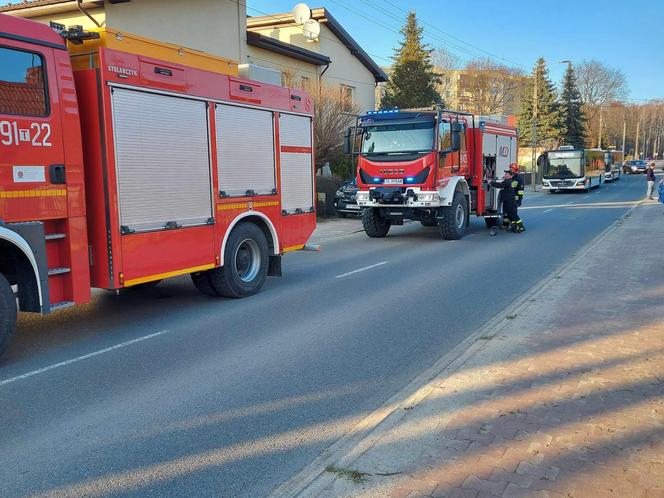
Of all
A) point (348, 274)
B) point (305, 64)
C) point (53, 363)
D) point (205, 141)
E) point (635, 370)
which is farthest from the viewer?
point (305, 64)

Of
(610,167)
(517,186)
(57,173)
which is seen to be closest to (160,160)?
(57,173)

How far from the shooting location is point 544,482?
3215 mm

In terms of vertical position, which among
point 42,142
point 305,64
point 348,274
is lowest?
point 348,274

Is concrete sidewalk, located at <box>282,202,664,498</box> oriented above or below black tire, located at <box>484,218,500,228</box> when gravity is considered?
below

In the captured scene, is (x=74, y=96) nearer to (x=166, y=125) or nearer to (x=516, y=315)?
(x=166, y=125)

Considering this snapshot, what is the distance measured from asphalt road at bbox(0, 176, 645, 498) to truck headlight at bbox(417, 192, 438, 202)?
13.7ft

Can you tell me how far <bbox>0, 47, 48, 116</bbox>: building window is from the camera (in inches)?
213

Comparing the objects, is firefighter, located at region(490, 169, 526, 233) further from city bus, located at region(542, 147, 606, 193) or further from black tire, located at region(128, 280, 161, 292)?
city bus, located at region(542, 147, 606, 193)

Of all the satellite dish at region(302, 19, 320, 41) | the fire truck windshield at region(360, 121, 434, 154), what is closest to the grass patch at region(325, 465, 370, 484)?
the fire truck windshield at region(360, 121, 434, 154)

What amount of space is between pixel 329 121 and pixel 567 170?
810 inches

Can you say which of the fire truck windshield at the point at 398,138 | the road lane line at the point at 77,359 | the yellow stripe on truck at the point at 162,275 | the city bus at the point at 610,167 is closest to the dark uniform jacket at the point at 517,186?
the fire truck windshield at the point at 398,138

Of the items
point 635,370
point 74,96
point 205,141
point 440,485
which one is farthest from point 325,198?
point 440,485

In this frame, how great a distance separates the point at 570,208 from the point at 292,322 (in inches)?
840

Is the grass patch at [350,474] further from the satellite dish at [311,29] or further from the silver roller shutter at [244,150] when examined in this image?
the satellite dish at [311,29]
